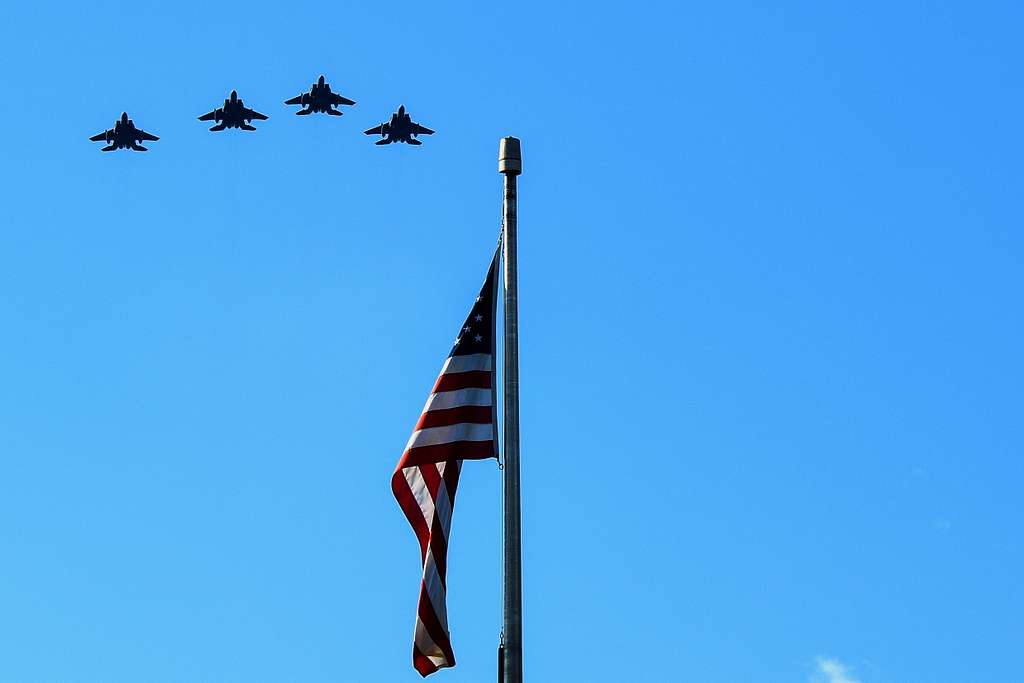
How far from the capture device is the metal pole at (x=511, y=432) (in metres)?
25.4

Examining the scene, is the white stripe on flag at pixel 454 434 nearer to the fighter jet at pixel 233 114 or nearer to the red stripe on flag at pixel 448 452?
the red stripe on flag at pixel 448 452

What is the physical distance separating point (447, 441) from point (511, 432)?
4.81ft

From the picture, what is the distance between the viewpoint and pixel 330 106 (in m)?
57.2

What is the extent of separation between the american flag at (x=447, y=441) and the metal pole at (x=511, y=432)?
0.96 meters

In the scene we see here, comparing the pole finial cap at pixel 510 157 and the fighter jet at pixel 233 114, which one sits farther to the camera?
the fighter jet at pixel 233 114

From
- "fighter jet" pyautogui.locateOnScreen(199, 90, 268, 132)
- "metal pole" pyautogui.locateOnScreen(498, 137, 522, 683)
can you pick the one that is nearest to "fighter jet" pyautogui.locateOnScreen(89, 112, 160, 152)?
"fighter jet" pyautogui.locateOnScreen(199, 90, 268, 132)

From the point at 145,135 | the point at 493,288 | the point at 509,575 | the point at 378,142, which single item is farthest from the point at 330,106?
the point at 509,575

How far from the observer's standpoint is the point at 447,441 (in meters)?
27.7

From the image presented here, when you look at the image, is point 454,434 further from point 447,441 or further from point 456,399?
point 456,399

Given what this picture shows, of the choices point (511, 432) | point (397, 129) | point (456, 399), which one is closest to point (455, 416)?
point (456, 399)

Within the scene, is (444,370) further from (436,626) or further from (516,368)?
(436,626)

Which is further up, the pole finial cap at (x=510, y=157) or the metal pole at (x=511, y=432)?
the pole finial cap at (x=510, y=157)

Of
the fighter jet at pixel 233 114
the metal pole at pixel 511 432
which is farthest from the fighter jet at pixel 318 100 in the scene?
the metal pole at pixel 511 432

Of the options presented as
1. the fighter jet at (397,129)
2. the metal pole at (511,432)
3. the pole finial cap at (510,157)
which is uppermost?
the fighter jet at (397,129)
